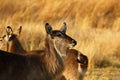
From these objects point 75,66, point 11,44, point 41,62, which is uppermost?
point 11,44

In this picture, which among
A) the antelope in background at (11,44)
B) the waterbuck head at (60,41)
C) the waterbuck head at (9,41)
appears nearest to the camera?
the waterbuck head at (60,41)

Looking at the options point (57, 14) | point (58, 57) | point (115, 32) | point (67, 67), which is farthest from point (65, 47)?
point (57, 14)

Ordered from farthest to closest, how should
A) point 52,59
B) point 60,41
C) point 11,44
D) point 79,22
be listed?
point 79,22 < point 11,44 < point 52,59 < point 60,41

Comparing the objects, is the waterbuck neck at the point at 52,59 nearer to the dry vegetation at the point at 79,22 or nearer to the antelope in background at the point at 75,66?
the antelope in background at the point at 75,66

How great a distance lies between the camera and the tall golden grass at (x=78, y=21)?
1988cm

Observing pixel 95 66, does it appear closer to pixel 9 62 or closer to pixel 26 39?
pixel 26 39

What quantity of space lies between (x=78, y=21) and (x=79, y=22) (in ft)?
1.25

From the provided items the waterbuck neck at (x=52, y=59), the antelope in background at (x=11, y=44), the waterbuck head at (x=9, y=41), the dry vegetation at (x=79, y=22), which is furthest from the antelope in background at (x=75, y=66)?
the dry vegetation at (x=79, y=22)

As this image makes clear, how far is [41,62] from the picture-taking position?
1121 cm

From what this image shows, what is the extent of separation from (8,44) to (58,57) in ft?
11.4

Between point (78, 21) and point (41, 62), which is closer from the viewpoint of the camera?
point (41, 62)

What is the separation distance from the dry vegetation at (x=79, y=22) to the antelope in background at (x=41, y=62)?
4944 millimetres

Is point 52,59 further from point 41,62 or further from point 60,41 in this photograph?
point 60,41

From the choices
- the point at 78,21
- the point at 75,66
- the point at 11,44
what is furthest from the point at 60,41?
the point at 78,21
